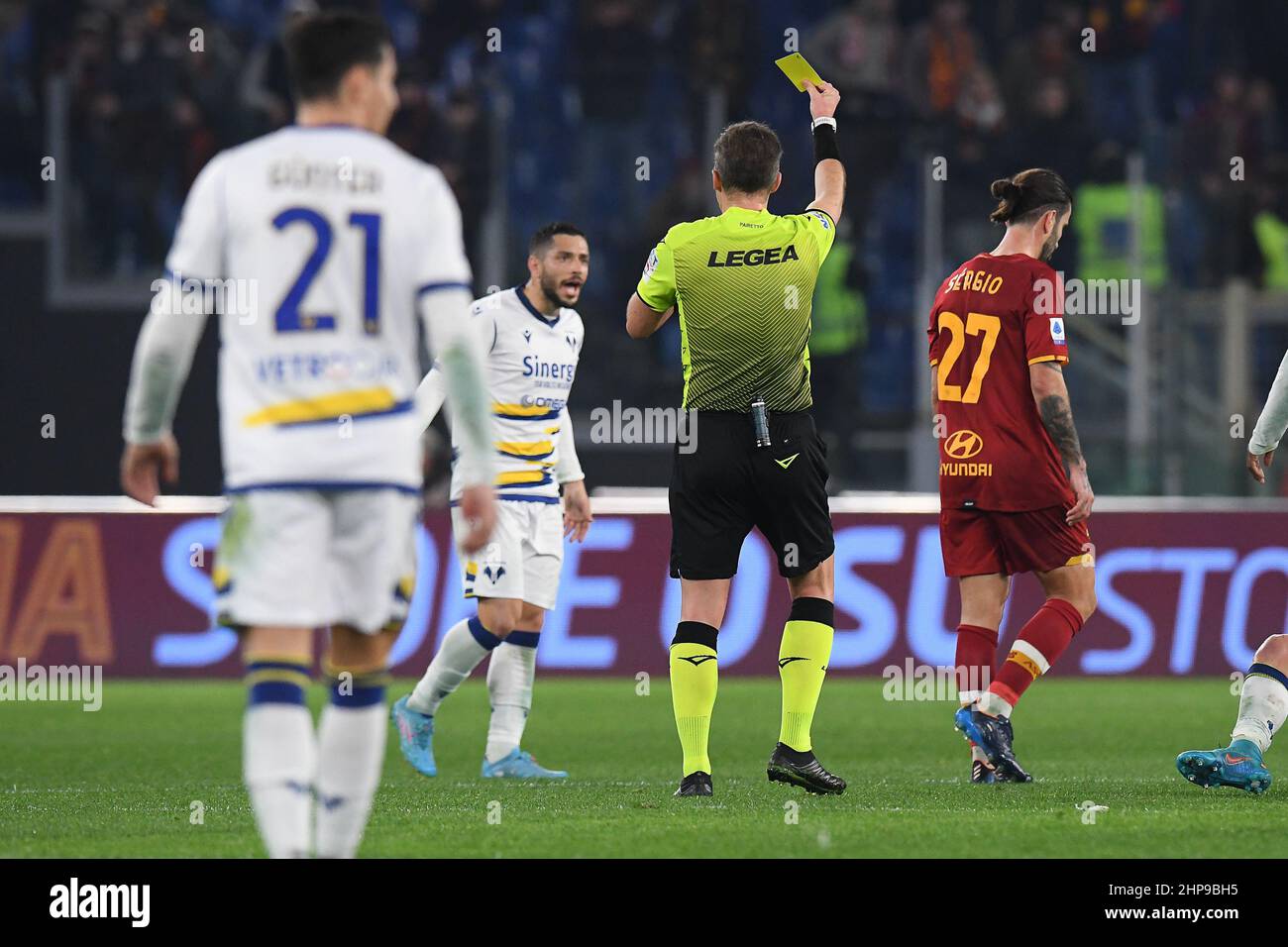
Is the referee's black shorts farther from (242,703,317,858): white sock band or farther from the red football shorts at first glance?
(242,703,317,858): white sock band

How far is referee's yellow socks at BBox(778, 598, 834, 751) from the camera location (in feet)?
22.4

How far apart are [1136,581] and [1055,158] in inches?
173

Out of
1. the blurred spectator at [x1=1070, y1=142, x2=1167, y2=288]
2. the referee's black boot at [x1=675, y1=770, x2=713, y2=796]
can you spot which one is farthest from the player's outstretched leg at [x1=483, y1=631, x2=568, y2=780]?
the blurred spectator at [x1=1070, y1=142, x2=1167, y2=288]

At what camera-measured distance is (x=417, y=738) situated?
8.25m

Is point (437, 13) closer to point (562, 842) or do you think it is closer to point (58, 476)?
point (58, 476)

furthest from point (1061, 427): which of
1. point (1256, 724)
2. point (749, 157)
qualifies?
point (749, 157)

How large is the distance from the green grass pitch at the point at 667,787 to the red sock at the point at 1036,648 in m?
0.36

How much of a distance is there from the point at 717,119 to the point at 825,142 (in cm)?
896

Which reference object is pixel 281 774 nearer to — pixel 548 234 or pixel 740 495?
pixel 740 495

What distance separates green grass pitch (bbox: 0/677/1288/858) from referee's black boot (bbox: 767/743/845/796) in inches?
3.2

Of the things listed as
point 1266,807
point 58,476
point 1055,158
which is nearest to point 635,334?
point 1266,807

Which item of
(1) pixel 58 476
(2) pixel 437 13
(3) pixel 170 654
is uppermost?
(2) pixel 437 13

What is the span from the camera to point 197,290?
14.4 ft

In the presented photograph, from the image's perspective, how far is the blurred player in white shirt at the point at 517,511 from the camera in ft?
26.8
